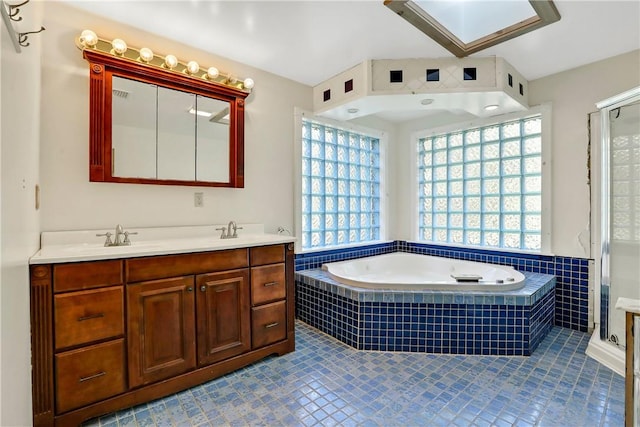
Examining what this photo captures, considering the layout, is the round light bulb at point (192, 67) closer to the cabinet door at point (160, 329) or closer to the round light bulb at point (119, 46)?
the round light bulb at point (119, 46)

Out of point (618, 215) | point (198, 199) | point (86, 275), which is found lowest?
point (86, 275)

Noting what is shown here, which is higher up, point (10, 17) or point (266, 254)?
point (10, 17)

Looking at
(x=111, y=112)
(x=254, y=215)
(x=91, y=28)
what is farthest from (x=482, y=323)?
(x=91, y=28)

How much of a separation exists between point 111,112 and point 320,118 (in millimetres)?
1823

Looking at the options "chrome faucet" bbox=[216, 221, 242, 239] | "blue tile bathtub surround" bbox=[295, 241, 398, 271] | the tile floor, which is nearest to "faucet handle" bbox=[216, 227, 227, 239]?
"chrome faucet" bbox=[216, 221, 242, 239]

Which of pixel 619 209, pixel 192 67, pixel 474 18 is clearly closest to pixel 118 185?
pixel 192 67

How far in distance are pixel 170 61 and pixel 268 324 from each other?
1.94 metres

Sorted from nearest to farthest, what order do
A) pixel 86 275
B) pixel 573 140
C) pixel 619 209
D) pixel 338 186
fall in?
pixel 86 275
pixel 619 209
pixel 573 140
pixel 338 186

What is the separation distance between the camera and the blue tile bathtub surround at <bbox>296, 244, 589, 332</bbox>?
2.67m

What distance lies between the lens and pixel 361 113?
10.1ft

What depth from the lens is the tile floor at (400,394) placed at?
1.57 m

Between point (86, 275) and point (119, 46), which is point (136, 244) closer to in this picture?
point (86, 275)

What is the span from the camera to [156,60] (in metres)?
2.17

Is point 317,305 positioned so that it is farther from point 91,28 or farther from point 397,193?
point 91,28
